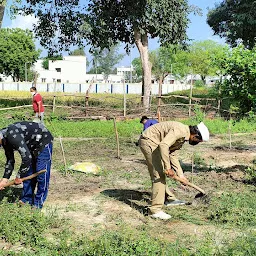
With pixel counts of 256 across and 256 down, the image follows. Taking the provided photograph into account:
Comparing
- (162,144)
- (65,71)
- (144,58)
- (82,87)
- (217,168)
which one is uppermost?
(65,71)

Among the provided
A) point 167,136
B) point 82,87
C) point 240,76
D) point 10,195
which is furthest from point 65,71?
point 167,136

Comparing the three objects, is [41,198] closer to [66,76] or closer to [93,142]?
[93,142]

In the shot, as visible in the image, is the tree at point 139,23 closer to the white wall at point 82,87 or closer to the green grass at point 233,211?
the green grass at point 233,211

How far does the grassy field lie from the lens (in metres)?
4.43

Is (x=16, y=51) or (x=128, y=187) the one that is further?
(x=16, y=51)

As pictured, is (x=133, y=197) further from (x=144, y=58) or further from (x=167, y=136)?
(x=144, y=58)

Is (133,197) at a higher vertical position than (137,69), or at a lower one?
lower

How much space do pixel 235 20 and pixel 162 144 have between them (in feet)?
64.6

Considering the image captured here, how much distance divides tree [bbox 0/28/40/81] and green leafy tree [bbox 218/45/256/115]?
4615cm

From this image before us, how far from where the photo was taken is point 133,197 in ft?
22.8

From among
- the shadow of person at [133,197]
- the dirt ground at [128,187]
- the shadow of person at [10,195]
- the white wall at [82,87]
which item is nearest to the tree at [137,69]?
the white wall at [82,87]

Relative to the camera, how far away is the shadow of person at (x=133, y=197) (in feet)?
20.9

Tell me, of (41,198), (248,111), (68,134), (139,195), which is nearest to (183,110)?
(68,134)

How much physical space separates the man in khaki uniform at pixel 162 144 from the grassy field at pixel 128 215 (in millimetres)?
293
